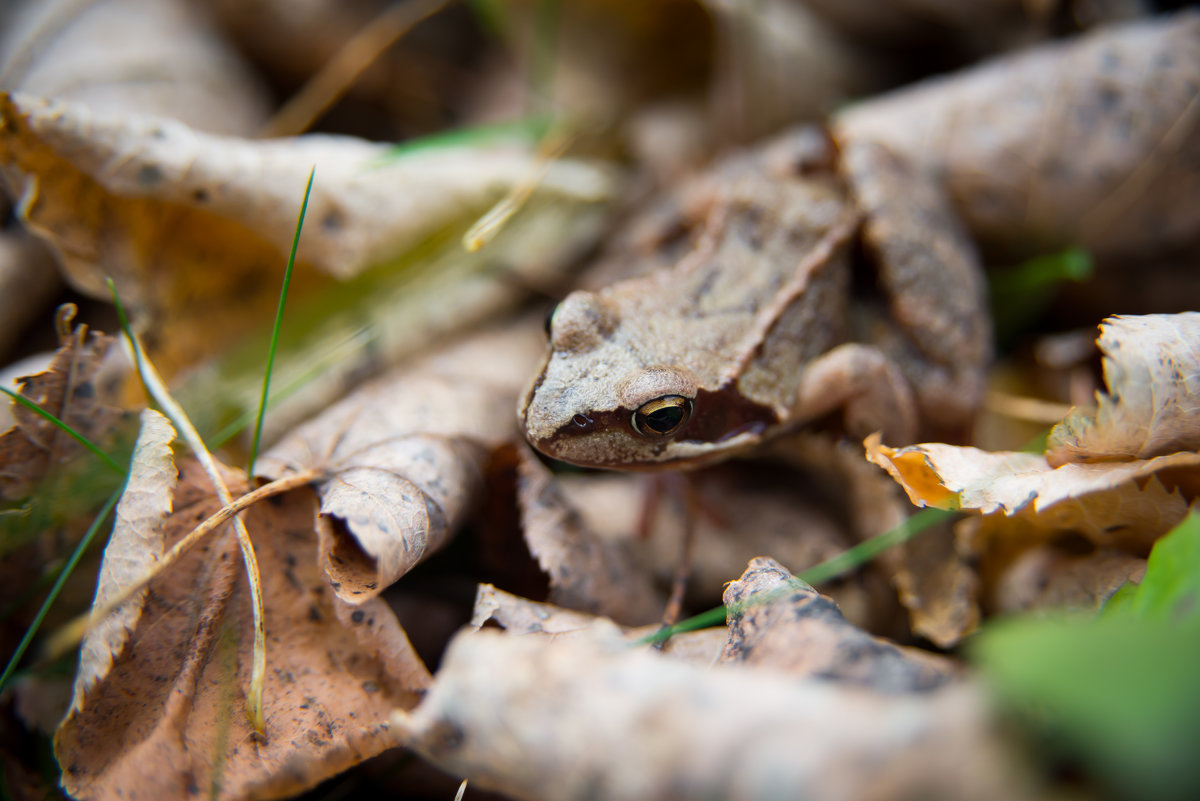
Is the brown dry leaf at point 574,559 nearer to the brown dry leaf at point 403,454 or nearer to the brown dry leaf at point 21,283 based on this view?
the brown dry leaf at point 403,454

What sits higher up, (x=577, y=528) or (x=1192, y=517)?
(x=1192, y=517)

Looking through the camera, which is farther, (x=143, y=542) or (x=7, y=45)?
(x=7, y=45)

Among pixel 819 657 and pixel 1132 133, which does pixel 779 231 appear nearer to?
pixel 1132 133

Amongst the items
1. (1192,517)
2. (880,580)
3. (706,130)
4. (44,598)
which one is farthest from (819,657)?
(706,130)

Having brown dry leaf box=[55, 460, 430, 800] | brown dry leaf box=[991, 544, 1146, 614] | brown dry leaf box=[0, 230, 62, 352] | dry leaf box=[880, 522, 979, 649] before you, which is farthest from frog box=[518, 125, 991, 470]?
brown dry leaf box=[0, 230, 62, 352]

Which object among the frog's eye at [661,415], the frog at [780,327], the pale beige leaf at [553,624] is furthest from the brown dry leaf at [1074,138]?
the pale beige leaf at [553,624]

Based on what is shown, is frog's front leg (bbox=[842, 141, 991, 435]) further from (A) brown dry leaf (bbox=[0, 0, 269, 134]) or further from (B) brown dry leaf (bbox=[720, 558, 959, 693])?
(A) brown dry leaf (bbox=[0, 0, 269, 134])
